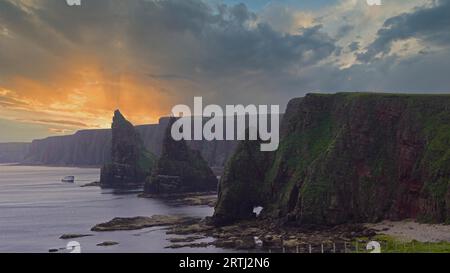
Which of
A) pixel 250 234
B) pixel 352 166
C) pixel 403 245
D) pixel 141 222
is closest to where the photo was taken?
pixel 403 245

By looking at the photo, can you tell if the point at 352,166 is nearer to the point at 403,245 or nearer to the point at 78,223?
the point at 403,245

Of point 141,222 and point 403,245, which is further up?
point 403,245

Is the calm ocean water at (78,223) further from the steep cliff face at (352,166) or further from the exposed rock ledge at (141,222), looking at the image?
the steep cliff face at (352,166)

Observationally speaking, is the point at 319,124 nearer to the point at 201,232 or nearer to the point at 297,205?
the point at 297,205

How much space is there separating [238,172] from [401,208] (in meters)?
47.0

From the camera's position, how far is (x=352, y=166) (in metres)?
124

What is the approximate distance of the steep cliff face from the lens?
114m

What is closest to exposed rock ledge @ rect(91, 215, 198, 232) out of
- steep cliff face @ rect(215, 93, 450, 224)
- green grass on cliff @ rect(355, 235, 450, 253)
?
steep cliff face @ rect(215, 93, 450, 224)

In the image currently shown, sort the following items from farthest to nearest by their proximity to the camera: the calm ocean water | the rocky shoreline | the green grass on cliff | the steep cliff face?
1. the steep cliff face
2. the calm ocean water
3. the rocky shoreline
4. the green grass on cliff

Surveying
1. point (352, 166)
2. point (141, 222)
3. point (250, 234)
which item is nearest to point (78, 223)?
point (141, 222)

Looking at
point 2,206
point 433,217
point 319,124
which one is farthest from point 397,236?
point 2,206

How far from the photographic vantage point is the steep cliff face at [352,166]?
114 m

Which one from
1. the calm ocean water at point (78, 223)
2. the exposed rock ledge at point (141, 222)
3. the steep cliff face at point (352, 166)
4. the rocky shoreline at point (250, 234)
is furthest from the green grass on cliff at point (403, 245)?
the exposed rock ledge at point (141, 222)

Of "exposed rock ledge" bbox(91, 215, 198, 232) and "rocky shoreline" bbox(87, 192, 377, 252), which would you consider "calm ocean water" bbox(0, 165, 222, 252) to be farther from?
"rocky shoreline" bbox(87, 192, 377, 252)
